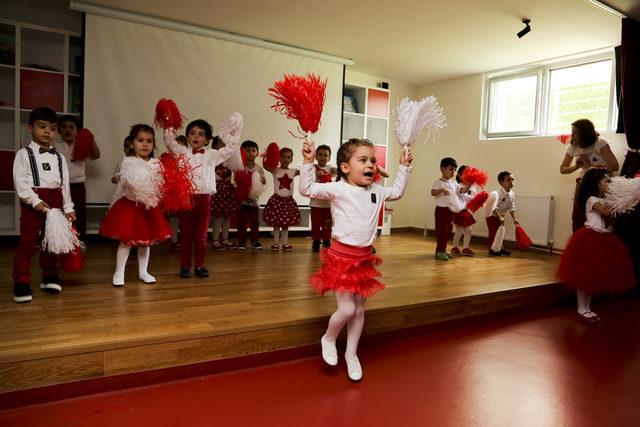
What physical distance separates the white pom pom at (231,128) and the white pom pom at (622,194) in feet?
9.23

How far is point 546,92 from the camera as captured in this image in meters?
6.32

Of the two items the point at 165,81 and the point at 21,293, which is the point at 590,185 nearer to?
the point at 21,293

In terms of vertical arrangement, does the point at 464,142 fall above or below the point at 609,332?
above

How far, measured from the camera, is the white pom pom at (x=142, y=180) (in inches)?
113

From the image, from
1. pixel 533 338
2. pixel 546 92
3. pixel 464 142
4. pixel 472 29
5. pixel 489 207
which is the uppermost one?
pixel 472 29

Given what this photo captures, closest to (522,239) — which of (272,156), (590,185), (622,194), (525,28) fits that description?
(590,185)

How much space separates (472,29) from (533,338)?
12.0 ft

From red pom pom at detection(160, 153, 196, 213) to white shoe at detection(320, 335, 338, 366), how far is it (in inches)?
54.0

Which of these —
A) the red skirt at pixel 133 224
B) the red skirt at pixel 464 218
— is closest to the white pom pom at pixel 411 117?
the red skirt at pixel 133 224

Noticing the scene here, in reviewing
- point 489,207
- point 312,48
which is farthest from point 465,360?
point 312,48

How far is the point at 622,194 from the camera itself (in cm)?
322

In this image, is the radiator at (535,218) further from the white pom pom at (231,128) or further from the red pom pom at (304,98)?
the red pom pom at (304,98)

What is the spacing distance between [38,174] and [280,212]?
266cm

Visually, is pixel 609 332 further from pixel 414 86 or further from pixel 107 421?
pixel 414 86
